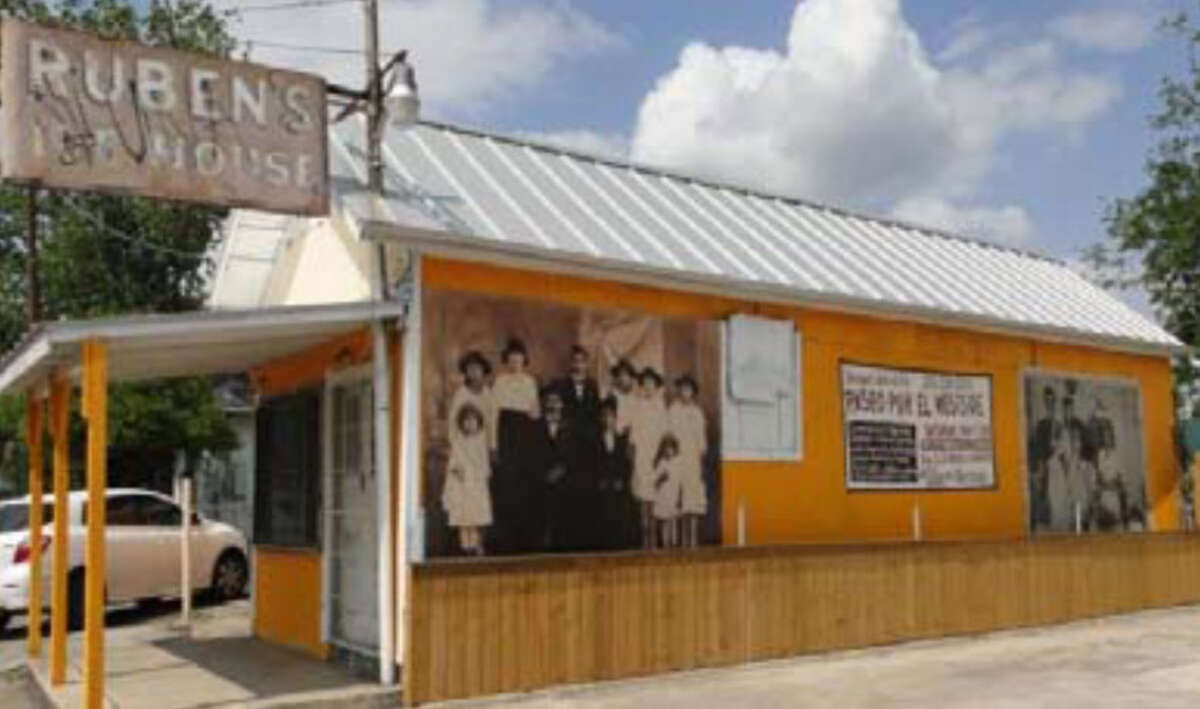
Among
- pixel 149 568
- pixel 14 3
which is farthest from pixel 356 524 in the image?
pixel 14 3

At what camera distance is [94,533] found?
30.5 ft

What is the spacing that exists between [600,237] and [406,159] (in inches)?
71.6

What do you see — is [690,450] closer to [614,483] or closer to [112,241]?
[614,483]

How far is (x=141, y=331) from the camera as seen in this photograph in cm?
985

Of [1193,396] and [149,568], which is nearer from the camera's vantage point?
[149,568]

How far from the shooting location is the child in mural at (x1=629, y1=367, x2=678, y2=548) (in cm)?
1229

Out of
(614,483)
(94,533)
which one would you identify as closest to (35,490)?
(94,533)

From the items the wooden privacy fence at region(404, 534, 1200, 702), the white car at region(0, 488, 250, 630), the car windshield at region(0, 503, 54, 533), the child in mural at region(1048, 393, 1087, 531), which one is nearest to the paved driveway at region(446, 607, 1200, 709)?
the wooden privacy fence at region(404, 534, 1200, 702)

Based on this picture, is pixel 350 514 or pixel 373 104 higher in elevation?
pixel 373 104

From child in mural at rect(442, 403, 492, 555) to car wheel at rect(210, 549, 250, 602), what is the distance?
925 centimetres

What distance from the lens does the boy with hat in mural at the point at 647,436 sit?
12.3 m

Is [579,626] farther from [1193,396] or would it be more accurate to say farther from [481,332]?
[1193,396]

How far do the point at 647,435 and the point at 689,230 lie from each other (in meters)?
2.50

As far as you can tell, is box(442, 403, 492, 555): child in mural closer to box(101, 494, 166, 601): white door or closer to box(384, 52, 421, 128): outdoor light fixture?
box(384, 52, 421, 128): outdoor light fixture
